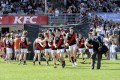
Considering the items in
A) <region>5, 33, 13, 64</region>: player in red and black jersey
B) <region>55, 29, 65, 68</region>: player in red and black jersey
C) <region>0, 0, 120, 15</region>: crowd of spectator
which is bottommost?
<region>5, 33, 13, 64</region>: player in red and black jersey

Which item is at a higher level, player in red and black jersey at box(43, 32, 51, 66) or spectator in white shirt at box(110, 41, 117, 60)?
player in red and black jersey at box(43, 32, 51, 66)

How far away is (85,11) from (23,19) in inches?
390

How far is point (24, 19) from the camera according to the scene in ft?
138

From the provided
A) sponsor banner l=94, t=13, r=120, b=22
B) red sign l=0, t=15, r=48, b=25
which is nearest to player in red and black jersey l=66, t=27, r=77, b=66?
red sign l=0, t=15, r=48, b=25

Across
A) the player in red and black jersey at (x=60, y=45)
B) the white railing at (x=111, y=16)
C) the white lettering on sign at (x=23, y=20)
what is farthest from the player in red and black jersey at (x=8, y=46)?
the white railing at (x=111, y=16)

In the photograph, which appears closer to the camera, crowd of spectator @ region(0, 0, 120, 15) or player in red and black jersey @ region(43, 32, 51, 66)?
player in red and black jersey @ region(43, 32, 51, 66)

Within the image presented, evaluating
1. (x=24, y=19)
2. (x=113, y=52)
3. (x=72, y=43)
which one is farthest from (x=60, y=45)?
(x=24, y=19)

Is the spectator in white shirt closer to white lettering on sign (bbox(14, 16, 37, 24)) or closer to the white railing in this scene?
white lettering on sign (bbox(14, 16, 37, 24))

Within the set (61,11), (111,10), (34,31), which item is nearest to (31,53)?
(34,31)

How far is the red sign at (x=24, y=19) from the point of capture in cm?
4188

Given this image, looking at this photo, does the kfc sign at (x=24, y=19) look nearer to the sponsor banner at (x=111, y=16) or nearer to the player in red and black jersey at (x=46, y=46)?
the sponsor banner at (x=111, y=16)

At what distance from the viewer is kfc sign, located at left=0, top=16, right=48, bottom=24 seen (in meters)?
41.9

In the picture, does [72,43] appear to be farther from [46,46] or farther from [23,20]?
[23,20]

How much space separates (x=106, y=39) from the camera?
35.3m
